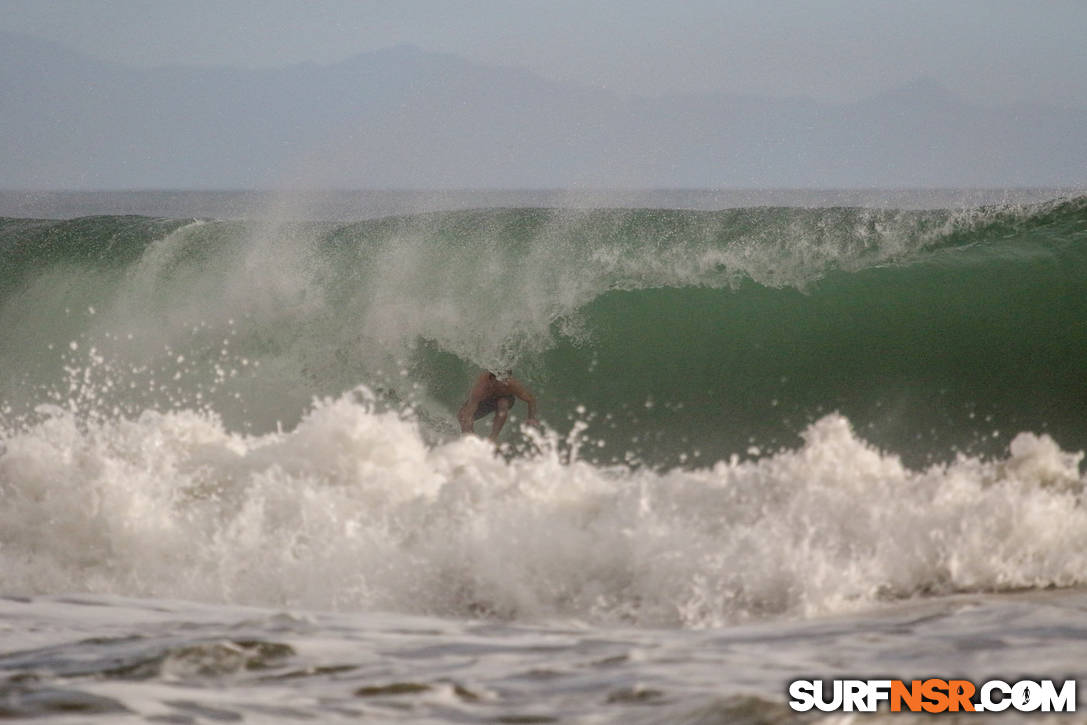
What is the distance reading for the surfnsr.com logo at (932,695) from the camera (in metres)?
3.07

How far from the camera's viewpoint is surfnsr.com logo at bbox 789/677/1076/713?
3.07 m

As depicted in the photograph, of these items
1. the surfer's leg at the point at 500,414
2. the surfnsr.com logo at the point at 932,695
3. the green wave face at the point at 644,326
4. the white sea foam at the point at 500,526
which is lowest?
the surfnsr.com logo at the point at 932,695

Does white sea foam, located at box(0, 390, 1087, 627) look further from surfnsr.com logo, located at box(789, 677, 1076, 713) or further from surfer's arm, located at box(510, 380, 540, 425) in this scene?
surfer's arm, located at box(510, 380, 540, 425)

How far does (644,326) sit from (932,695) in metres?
8.16

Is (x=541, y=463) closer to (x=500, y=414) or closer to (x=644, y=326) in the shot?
(x=500, y=414)

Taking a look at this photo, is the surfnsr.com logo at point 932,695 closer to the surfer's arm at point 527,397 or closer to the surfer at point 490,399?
the surfer's arm at point 527,397

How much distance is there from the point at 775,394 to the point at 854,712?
25.2 ft

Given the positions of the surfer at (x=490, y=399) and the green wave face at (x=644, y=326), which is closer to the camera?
the surfer at (x=490, y=399)

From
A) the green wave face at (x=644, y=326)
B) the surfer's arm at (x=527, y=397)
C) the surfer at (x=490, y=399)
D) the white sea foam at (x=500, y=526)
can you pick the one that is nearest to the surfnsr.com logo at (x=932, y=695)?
the white sea foam at (x=500, y=526)

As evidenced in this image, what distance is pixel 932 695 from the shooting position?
10.5ft

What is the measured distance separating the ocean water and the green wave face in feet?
0.10

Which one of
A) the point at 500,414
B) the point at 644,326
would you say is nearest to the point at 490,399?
the point at 500,414

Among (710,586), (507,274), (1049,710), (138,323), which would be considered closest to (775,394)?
(507,274)

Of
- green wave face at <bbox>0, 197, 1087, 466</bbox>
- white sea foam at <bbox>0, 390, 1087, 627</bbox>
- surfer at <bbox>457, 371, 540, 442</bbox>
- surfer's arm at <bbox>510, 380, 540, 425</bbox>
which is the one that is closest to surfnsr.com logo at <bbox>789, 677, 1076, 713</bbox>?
white sea foam at <bbox>0, 390, 1087, 627</bbox>
